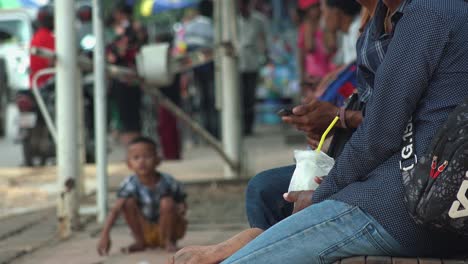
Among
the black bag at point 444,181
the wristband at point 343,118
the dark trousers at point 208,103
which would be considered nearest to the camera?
the black bag at point 444,181

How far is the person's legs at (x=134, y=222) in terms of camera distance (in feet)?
18.3

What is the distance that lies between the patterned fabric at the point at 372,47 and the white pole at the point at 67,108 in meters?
3.37

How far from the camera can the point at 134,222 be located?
220 inches

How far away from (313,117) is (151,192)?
2506mm

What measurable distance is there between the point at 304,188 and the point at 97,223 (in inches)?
149

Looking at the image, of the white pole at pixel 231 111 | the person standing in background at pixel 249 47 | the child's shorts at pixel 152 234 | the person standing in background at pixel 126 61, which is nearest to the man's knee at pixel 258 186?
the child's shorts at pixel 152 234

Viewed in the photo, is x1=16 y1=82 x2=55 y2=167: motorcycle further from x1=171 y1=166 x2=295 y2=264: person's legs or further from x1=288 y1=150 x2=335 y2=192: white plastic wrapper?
x1=288 y1=150 x2=335 y2=192: white plastic wrapper

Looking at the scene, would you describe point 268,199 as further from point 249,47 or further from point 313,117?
point 249,47

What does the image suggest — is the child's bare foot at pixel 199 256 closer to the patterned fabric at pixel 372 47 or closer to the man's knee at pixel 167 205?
the patterned fabric at pixel 372 47

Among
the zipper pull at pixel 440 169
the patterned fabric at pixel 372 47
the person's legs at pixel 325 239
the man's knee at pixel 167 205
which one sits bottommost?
the man's knee at pixel 167 205

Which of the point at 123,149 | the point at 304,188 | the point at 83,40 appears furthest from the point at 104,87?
the point at 123,149

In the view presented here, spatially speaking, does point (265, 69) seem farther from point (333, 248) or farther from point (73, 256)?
point (333, 248)

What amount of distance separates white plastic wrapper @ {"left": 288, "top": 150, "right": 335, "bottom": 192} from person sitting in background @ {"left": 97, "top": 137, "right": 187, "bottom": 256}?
258cm

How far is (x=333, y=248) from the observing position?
8.80 ft
